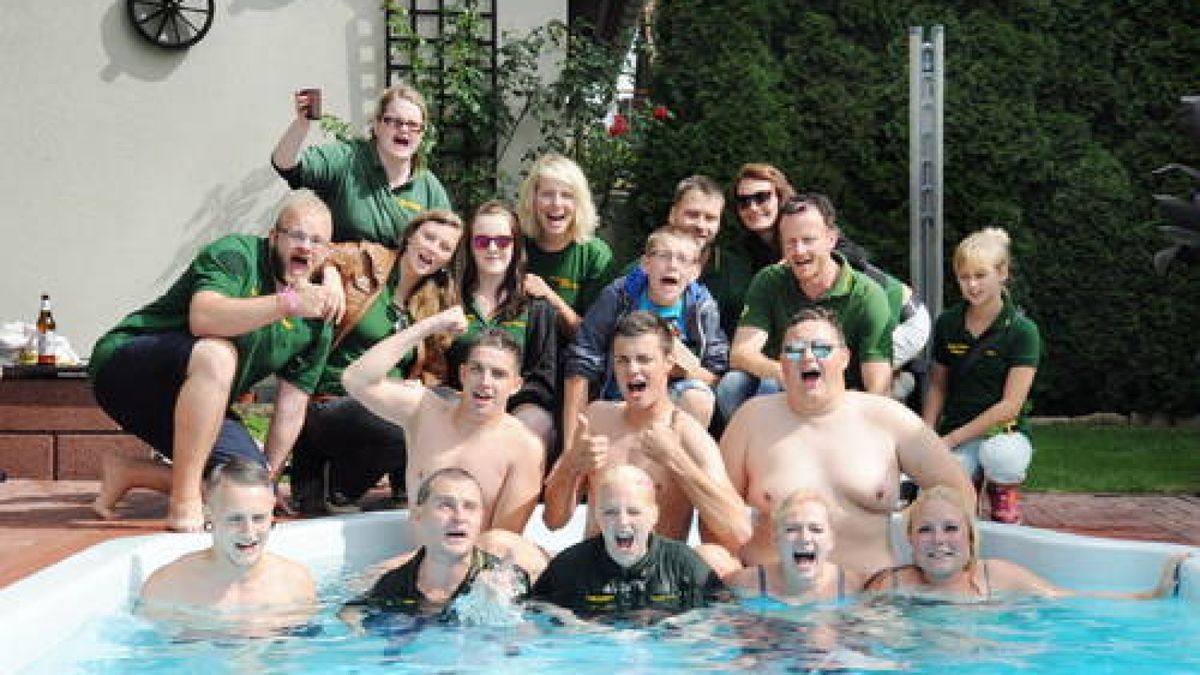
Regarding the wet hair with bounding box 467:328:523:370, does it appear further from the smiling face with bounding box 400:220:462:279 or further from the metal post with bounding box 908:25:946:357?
the metal post with bounding box 908:25:946:357

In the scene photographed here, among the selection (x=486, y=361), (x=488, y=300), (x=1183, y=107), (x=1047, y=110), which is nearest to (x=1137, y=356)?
(x=1047, y=110)

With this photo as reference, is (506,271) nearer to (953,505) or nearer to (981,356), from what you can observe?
(981,356)

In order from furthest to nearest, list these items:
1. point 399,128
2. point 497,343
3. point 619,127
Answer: point 619,127, point 399,128, point 497,343

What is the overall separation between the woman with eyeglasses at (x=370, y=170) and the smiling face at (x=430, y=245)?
0.46 m

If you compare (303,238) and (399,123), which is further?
(399,123)

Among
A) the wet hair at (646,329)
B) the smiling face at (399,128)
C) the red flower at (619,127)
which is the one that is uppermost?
the red flower at (619,127)

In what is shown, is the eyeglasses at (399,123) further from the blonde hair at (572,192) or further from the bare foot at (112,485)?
the bare foot at (112,485)

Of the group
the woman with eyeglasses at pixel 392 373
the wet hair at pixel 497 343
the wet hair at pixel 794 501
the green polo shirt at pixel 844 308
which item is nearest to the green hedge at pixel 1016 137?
the woman with eyeglasses at pixel 392 373

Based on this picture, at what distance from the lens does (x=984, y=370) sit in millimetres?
5949

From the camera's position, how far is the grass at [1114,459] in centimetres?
786

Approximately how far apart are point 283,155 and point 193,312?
91 cm

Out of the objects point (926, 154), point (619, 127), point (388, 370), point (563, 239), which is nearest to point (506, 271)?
point (563, 239)

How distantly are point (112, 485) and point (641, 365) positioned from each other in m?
2.51

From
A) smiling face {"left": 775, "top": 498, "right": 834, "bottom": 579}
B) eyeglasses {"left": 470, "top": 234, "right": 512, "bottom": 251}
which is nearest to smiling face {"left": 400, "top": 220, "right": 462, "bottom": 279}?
eyeglasses {"left": 470, "top": 234, "right": 512, "bottom": 251}
